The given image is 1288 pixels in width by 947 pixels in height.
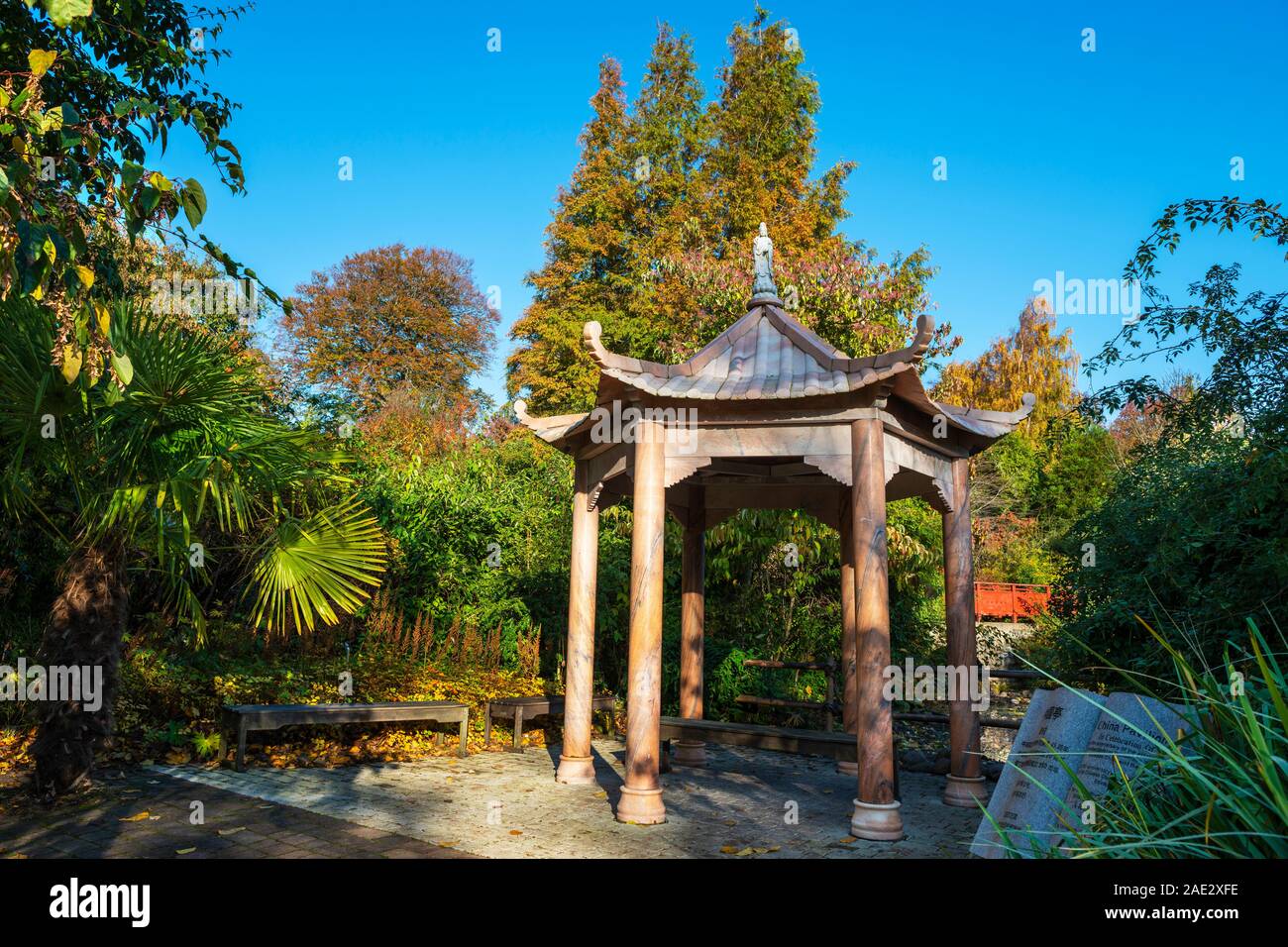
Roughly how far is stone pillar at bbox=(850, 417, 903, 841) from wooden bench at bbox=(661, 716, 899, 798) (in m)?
1.29

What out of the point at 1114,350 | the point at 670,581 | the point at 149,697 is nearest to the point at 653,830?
the point at 149,697

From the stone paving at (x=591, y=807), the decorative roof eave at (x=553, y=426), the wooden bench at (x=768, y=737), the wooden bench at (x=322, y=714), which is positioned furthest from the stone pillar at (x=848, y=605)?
the wooden bench at (x=322, y=714)

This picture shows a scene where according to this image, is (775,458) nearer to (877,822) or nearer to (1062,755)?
(877,822)

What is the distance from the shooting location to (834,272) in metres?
16.4

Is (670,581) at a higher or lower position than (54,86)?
lower

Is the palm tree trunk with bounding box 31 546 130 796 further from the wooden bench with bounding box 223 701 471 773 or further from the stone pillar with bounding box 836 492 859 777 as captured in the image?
the stone pillar with bounding box 836 492 859 777

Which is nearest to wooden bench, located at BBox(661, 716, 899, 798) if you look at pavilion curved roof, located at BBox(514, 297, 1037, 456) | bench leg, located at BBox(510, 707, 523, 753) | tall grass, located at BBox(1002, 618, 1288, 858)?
bench leg, located at BBox(510, 707, 523, 753)

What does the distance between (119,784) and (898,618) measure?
11.4 meters

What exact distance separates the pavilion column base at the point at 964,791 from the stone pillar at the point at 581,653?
3380mm

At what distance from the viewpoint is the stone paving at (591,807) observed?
251 inches

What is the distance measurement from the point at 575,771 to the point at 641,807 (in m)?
1.78

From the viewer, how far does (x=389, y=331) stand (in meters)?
34.6
